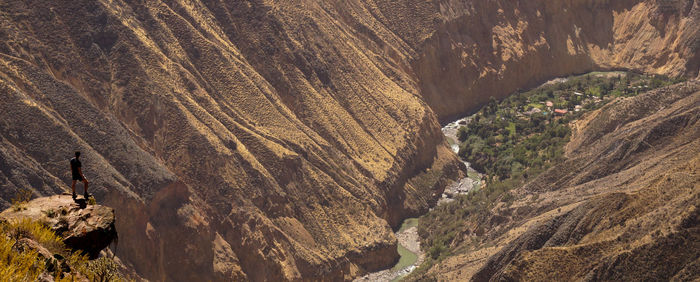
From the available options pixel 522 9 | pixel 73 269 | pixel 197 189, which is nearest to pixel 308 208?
pixel 197 189

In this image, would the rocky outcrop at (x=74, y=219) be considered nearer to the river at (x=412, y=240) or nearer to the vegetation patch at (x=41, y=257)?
the vegetation patch at (x=41, y=257)

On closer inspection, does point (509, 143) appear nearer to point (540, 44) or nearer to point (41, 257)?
point (540, 44)

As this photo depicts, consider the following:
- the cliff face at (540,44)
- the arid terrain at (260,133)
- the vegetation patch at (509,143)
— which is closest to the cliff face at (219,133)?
the arid terrain at (260,133)

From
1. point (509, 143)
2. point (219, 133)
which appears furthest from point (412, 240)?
point (509, 143)

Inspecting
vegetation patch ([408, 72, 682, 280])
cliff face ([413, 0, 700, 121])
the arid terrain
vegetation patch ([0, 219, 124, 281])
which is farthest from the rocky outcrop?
cliff face ([413, 0, 700, 121])

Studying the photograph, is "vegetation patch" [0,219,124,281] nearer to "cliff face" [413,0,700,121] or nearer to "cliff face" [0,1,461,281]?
"cliff face" [0,1,461,281]

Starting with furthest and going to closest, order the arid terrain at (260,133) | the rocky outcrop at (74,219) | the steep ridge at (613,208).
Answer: the arid terrain at (260,133) → the steep ridge at (613,208) → the rocky outcrop at (74,219)
